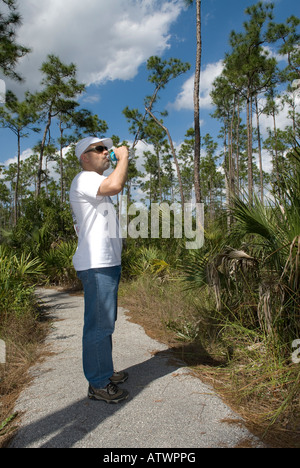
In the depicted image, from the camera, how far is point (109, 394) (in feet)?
7.54

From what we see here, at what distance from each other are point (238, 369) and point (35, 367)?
1872 millimetres

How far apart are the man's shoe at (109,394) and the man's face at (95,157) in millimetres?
1601

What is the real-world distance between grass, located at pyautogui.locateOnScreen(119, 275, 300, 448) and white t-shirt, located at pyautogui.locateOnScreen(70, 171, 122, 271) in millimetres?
1289

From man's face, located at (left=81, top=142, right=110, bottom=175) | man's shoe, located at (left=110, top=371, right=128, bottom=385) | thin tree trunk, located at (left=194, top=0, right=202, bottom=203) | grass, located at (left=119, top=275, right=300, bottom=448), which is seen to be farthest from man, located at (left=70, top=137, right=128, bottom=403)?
thin tree trunk, located at (left=194, top=0, right=202, bottom=203)

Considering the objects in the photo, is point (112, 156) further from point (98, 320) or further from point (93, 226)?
point (98, 320)

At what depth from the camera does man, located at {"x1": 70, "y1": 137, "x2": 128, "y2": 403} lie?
227cm

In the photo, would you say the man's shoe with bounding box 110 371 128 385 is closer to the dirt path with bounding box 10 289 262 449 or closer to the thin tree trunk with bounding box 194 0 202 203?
the dirt path with bounding box 10 289 262 449

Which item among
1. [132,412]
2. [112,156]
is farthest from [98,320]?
[112,156]

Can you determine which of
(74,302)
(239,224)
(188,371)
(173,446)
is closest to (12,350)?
(188,371)

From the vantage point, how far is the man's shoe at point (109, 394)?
229 cm

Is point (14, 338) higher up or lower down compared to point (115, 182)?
lower down

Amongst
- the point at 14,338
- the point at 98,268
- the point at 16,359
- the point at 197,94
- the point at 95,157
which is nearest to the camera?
the point at 98,268

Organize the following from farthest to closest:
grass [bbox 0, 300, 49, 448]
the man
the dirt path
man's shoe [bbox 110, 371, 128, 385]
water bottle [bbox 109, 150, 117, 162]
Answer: man's shoe [bbox 110, 371, 128, 385] → water bottle [bbox 109, 150, 117, 162] → the man → grass [bbox 0, 300, 49, 448] → the dirt path

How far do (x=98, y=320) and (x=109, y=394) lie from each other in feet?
1.74
